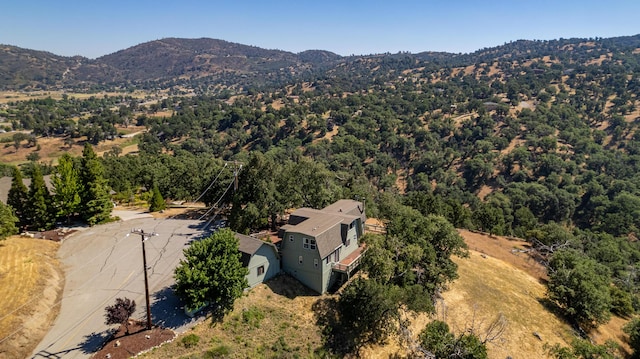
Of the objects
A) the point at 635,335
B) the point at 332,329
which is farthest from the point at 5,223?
the point at 635,335

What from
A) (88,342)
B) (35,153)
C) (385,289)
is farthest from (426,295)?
(35,153)

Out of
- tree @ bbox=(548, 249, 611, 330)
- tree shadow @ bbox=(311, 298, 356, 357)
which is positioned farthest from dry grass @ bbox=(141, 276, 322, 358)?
tree @ bbox=(548, 249, 611, 330)

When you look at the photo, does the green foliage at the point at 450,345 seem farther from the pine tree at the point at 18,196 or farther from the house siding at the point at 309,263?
the pine tree at the point at 18,196

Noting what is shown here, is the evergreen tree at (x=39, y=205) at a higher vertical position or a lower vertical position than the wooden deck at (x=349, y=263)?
higher

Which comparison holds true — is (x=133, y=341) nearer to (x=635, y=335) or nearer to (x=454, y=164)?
(x=635, y=335)

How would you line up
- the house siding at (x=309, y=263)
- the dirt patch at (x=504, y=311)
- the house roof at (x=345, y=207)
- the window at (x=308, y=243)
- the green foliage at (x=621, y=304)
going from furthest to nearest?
the green foliage at (x=621, y=304), the house roof at (x=345, y=207), the dirt patch at (x=504, y=311), the house siding at (x=309, y=263), the window at (x=308, y=243)

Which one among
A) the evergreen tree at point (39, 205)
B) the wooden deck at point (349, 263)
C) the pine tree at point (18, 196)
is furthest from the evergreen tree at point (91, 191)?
the wooden deck at point (349, 263)

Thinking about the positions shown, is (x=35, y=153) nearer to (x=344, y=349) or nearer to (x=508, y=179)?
(x=344, y=349)
